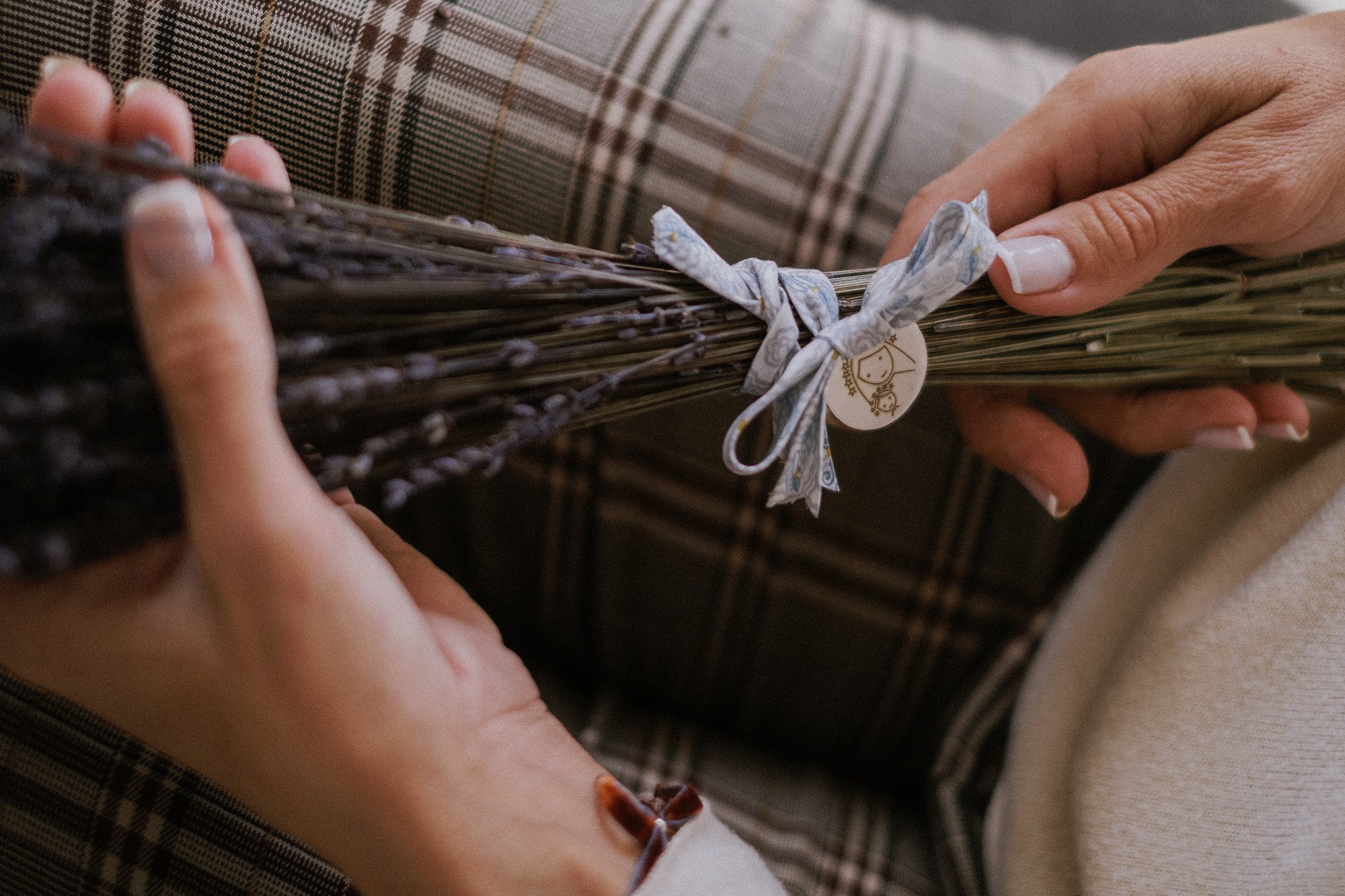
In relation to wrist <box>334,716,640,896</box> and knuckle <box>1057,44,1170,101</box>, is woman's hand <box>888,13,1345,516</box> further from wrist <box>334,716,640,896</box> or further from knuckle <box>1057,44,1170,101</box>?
wrist <box>334,716,640,896</box>

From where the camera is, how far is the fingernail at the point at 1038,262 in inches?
22.7

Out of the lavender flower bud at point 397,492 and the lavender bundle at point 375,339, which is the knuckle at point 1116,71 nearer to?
the lavender bundle at point 375,339

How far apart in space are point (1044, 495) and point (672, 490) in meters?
0.35

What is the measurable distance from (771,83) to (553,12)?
0.70ft

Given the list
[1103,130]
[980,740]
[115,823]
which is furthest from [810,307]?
[115,823]

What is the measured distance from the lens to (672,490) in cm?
83

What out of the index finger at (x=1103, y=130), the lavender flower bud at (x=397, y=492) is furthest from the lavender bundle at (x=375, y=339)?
the index finger at (x=1103, y=130)

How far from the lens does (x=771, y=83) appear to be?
78 cm

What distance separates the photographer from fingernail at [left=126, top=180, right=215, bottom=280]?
33 centimetres

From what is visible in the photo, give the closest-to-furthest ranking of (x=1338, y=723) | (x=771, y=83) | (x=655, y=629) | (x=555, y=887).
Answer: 1. (x=555, y=887)
2. (x=1338, y=723)
3. (x=771, y=83)
4. (x=655, y=629)

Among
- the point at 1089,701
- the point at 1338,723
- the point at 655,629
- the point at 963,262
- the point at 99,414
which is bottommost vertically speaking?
the point at 655,629

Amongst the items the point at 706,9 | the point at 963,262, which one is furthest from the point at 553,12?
the point at 963,262

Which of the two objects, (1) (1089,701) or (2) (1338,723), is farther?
(1) (1089,701)

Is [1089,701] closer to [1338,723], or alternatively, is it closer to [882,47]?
[1338,723]
